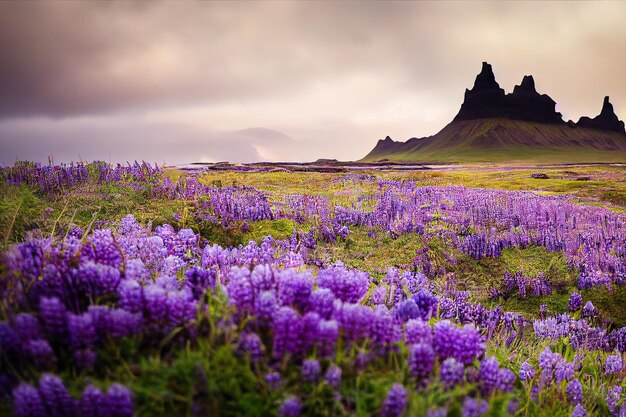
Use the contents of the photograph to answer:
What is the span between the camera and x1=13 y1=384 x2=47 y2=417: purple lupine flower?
145cm

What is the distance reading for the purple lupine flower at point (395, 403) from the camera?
1.59 metres

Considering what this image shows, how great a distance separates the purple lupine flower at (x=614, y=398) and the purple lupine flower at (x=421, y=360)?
2.76 metres

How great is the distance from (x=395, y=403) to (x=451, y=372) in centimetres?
36

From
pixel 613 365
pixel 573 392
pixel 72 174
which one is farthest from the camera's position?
pixel 72 174

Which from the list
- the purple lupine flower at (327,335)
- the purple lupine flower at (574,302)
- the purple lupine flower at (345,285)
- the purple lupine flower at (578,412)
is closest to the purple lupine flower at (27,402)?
the purple lupine flower at (327,335)

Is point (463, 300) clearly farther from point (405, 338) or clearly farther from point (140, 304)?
point (140, 304)

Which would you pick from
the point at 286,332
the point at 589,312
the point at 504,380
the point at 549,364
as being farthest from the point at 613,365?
the point at 286,332

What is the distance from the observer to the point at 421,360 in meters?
1.81

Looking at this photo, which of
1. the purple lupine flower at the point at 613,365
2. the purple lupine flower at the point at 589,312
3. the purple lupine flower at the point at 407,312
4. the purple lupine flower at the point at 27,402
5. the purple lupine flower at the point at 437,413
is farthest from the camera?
the purple lupine flower at the point at 589,312

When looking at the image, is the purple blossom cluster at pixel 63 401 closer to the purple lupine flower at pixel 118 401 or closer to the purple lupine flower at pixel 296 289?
the purple lupine flower at pixel 118 401

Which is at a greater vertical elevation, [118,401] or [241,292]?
[241,292]

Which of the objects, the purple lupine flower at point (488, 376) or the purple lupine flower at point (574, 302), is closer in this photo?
the purple lupine flower at point (488, 376)

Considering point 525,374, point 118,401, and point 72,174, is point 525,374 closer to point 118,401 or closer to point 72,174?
point 118,401

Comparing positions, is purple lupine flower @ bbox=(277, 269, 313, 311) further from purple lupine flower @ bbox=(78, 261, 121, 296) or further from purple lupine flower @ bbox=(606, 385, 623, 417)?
purple lupine flower @ bbox=(606, 385, 623, 417)
